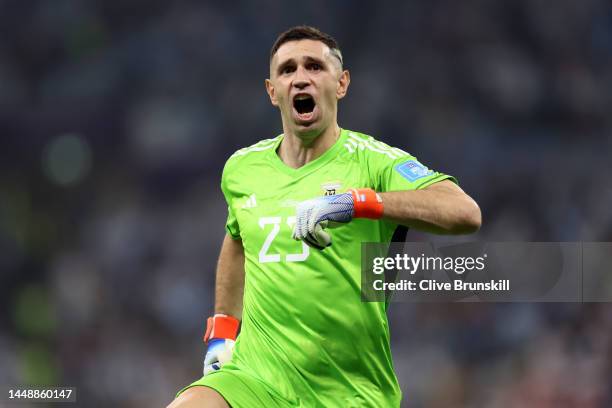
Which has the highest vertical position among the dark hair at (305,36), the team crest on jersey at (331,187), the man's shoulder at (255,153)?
the dark hair at (305,36)

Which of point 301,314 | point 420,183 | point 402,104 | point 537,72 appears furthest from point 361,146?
point 537,72

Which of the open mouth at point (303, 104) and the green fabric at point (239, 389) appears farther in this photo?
the open mouth at point (303, 104)

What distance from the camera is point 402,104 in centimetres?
904

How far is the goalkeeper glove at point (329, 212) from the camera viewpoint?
3379mm

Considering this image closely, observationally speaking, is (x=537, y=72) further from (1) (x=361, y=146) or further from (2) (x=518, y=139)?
(1) (x=361, y=146)

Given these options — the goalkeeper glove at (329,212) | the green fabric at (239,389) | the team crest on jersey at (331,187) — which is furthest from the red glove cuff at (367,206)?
the green fabric at (239,389)

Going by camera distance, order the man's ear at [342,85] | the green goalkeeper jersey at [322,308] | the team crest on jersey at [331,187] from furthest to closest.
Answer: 1. the man's ear at [342,85]
2. the team crest on jersey at [331,187]
3. the green goalkeeper jersey at [322,308]

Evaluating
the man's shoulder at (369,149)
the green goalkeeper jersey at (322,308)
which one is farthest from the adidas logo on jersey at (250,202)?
the man's shoulder at (369,149)

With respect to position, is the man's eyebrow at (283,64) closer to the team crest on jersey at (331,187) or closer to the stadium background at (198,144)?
the team crest on jersey at (331,187)

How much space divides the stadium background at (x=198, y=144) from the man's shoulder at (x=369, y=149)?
468 cm

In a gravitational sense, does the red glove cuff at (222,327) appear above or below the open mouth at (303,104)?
below

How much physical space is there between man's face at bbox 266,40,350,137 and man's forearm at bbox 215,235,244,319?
0.72m

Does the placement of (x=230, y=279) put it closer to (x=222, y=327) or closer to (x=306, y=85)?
(x=222, y=327)

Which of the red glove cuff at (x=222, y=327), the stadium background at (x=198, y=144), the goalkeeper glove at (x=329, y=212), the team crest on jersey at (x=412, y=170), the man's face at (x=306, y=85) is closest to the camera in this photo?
the goalkeeper glove at (x=329, y=212)
